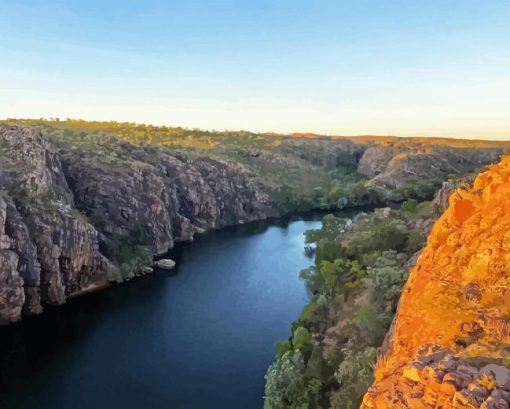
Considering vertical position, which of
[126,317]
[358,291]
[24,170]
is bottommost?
[126,317]

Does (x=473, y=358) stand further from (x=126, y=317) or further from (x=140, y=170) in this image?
(x=140, y=170)

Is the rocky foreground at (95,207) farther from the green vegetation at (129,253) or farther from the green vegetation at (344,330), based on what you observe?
the green vegetation at (344,330)

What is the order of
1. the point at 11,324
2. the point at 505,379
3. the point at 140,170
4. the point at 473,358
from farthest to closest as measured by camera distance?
the point at 140,170 → the point at 11,324 → the point at 473,358 → the point at 505,379

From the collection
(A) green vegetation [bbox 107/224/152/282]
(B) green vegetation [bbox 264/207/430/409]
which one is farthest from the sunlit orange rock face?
(A) green vegetation [bbox 107/224/152/282]

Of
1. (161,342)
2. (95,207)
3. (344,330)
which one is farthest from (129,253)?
(344,330)

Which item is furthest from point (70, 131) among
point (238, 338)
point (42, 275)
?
point (238, 338)

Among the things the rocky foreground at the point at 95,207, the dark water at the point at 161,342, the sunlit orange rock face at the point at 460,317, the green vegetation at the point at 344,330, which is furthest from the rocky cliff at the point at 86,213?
the sunlit orange rock face at the point at 460,317
